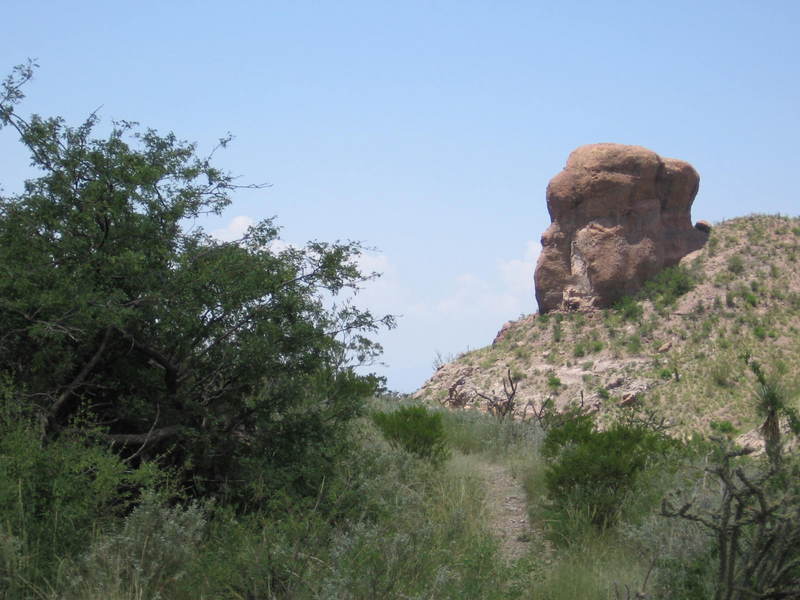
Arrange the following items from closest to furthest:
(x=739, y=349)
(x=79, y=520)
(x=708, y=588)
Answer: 1. (x=708, y=588)
2. (x=79, y=520)
3. (x=739, y=349)

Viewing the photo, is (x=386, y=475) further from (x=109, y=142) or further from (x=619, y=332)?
(x=619, y=332)

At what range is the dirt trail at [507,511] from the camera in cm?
830

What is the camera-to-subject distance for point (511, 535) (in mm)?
8633

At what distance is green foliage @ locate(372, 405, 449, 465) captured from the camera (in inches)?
418

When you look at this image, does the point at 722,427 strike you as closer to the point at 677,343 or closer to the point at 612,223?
the point at 677,343

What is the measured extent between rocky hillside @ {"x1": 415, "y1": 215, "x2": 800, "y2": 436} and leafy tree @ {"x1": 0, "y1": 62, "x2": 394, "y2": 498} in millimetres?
28232

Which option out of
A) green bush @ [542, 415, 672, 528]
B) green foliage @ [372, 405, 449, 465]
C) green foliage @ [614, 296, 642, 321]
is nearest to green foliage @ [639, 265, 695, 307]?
green foliage @ [614, 296, 642, 321]

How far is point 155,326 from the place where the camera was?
7.02 metres

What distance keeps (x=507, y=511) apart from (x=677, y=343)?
119 ft

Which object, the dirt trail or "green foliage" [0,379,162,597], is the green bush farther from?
"green foliage" [0,379,162,597]

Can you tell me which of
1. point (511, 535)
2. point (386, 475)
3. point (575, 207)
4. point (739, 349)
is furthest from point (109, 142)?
point (575, 207)

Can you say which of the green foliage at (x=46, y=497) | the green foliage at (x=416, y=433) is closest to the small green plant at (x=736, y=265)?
the green foliage at (x=416, y=433)

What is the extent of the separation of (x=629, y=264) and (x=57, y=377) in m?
43.5

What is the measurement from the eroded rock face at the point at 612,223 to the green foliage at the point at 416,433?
3709 centimetres
